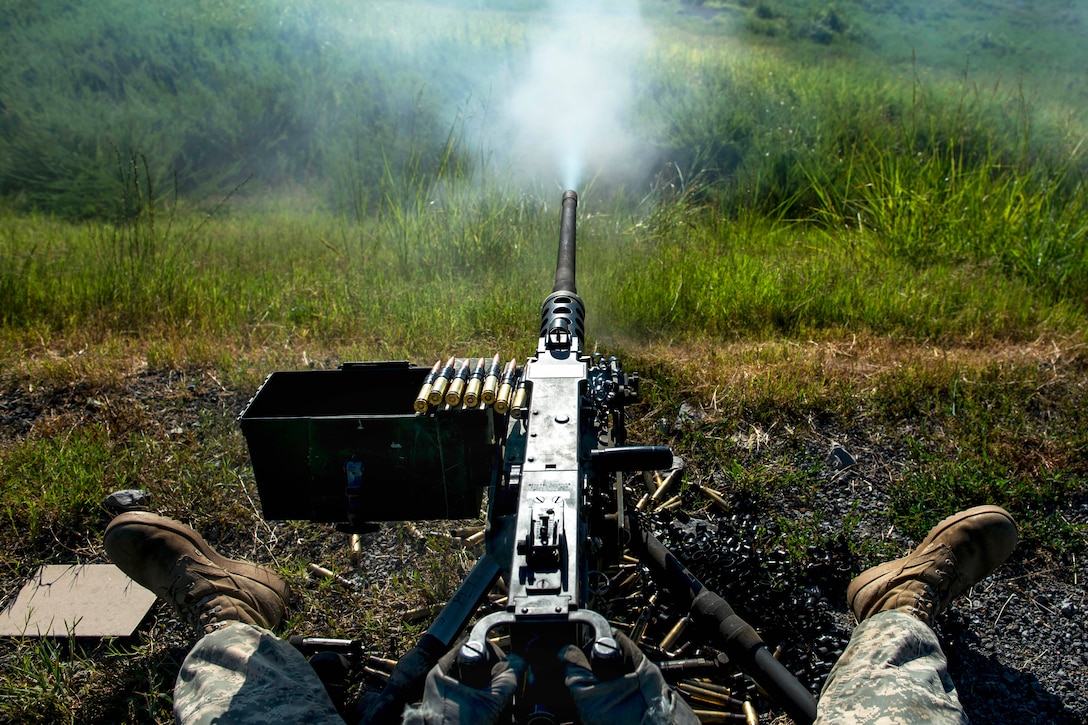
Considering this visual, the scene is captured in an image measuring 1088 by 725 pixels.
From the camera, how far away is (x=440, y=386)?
3107mm

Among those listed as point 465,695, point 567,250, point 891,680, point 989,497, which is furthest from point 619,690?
point 989,497

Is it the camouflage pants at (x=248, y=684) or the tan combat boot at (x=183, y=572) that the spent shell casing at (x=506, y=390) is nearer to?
the camouflage pants at (x=248, y=684)

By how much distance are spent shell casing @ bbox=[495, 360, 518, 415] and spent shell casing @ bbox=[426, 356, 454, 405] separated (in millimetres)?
205

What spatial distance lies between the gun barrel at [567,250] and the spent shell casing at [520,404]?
0.89 m

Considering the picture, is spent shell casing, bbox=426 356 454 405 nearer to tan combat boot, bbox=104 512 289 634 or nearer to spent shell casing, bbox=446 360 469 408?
spent shell casing, bbox=446 360 469 408

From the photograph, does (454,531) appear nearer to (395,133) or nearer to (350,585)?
(350,585)

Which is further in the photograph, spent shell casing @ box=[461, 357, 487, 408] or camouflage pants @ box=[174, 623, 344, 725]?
spent shell casing @ box=[461, 357, 487, 408]

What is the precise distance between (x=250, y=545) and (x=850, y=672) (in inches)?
101

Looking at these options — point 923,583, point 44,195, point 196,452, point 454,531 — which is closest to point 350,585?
point 454,531

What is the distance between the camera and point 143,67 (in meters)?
12.2

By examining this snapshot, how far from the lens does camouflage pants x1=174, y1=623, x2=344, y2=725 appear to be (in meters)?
2.49

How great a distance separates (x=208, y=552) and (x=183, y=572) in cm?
15

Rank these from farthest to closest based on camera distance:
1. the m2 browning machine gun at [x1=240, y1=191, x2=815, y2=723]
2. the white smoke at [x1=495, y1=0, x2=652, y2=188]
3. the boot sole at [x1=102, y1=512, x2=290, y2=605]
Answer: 1. the white smoke at [x1=495, y1=0, x2=652, y2=188]
2. the boot sole at [x1=102, y1=512, x2=290, y2=605]
3. the m2 browning machine gun at [x1=240, y1=191, x2=815, y2=723]

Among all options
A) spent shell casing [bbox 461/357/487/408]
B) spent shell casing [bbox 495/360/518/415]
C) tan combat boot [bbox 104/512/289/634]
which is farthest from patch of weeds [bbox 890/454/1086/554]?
tan combat boot [bbox 104/512/289/634]
